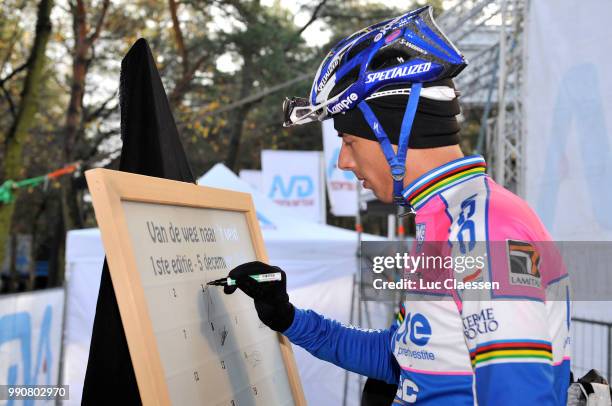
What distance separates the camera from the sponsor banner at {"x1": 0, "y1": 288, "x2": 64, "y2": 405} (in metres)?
4.48

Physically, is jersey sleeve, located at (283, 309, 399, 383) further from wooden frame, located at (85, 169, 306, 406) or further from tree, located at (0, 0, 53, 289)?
tree, located at (0, 0, 53, 289)

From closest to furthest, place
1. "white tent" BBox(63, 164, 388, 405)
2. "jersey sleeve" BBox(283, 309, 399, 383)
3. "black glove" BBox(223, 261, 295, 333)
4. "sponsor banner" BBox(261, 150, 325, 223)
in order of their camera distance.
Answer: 1. "black glove" BBox(223, 261, 295, 333)
2. "jersey sleeve" BBox(283, 309, 399, 383)
3. "white tent" BBox(63, 164, 388, 405)
4. "sponsor banner" BBox(261, 150, 325, 223)

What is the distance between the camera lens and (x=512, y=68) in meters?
7.23

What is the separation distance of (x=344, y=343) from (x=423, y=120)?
2.80 feet

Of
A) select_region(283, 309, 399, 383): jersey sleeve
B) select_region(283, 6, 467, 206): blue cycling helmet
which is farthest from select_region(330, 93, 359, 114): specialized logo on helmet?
select_region(283, 309, 399, 383): jersey sleeve

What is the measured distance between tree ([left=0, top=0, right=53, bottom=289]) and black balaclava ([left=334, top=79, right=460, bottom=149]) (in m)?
11.4

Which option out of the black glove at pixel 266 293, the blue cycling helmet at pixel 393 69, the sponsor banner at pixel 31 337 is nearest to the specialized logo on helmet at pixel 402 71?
the blue cycling helmet at pixel 393 69

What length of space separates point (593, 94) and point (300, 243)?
385cm

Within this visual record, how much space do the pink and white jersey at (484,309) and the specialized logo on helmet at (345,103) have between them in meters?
0.27

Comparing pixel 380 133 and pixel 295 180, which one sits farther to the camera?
pixel 295 180

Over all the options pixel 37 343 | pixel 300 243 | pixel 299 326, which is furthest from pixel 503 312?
pixel 300 243

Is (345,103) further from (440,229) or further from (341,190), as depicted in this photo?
(341,190)

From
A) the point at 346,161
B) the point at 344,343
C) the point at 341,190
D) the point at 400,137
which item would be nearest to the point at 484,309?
the point at 400,137

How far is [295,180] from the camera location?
12945mm
